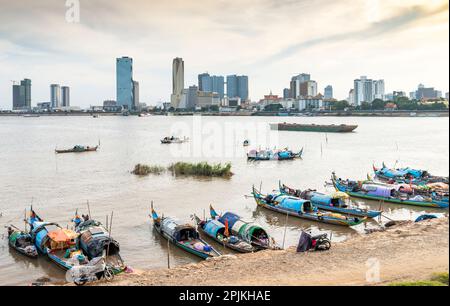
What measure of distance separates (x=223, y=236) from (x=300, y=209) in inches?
169

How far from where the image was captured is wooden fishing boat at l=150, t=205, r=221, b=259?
12977 millimetres

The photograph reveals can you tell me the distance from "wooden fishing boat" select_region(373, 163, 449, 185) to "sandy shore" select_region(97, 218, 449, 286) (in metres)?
11.6

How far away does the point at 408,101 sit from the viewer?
412 feet

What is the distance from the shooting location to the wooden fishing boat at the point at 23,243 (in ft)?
44.0

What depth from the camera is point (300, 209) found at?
57.5 ft

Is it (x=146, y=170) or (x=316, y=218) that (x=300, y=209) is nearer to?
(x=316, y=218)

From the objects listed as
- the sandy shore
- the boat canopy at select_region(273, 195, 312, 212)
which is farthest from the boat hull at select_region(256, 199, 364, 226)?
the sandy shore

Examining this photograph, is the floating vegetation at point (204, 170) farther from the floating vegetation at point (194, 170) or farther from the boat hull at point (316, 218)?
the boat hull at point (316, 218)

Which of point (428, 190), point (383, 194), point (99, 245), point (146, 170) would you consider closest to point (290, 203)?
point (383, 194)

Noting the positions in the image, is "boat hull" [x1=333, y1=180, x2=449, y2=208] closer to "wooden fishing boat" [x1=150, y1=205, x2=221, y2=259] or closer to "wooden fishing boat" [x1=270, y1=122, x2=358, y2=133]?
"wooden fishing boat" [x1=150, y1=205, x2=221, y2=259]

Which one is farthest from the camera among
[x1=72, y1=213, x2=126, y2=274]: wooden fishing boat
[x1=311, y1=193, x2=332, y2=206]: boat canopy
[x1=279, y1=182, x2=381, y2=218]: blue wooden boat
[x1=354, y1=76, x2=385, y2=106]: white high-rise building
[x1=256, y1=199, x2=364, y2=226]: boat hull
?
[x1=354, y1=76, x2=385, y2=106]: white high-rise building

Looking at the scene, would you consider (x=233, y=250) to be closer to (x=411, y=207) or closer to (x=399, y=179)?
(x=411, y=207)

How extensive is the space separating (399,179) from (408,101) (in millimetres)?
109979
